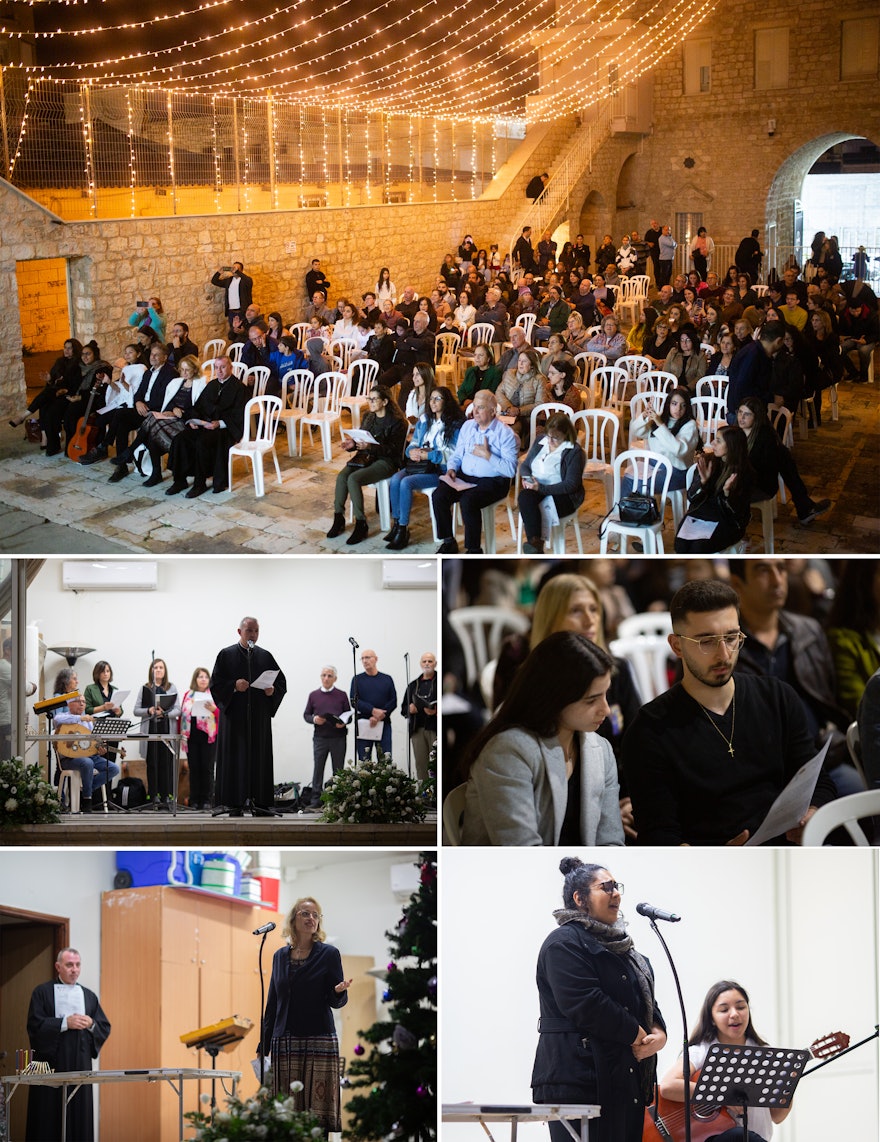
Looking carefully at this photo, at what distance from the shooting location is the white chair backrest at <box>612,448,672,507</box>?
430cm

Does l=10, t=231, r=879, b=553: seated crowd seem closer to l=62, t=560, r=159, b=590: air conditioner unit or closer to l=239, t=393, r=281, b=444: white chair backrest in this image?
l=239, t=393, r=281, b=444: white chair backrest

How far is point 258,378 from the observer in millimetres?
5180

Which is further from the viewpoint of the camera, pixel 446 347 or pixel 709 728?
pixel 446 347

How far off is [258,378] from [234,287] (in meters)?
0.38

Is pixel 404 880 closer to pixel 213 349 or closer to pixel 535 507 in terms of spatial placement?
pixel 535 507

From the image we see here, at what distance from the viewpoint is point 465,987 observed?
3686mm

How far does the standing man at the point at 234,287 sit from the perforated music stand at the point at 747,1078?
11.0ft

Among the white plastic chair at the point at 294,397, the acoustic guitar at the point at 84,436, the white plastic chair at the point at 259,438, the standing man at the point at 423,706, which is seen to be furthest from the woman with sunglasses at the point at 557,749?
the acoustic guitar at the point at 84,436

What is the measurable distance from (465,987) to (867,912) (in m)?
1.22

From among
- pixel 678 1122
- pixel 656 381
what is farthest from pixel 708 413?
pixel 678 1122

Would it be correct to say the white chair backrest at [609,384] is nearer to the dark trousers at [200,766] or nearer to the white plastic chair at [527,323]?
the white plastic chair at [527,323]

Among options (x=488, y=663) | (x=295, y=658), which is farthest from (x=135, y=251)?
(x=488, y=663)

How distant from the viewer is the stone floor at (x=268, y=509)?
4.21 m

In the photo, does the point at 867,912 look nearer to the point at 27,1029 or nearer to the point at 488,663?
the point at 488,663
